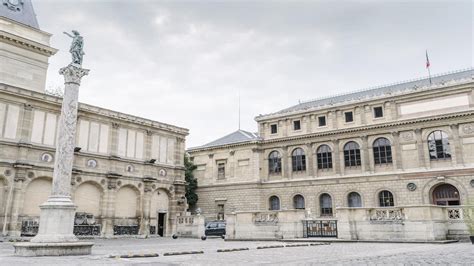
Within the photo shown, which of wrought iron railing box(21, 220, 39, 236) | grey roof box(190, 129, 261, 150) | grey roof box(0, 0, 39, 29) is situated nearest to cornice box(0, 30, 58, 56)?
grey roof box(0, 0, 39, 29)

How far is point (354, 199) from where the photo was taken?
39969 millimetres

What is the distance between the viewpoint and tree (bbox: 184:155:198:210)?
4950cm

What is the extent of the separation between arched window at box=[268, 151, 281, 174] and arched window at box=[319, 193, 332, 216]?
602 cm

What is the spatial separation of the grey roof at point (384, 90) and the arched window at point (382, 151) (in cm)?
471

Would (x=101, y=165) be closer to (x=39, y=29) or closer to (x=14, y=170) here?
(x=14, y=170)

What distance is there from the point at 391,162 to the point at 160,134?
22244 millimetres

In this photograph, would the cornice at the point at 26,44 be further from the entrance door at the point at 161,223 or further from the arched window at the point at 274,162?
the arched window at the point at 274,162

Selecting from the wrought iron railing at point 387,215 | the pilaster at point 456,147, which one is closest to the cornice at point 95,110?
the wrought iron railing at point 387,215

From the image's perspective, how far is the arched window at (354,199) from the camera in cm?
3969

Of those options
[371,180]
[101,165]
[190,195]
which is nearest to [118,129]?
[101,165]

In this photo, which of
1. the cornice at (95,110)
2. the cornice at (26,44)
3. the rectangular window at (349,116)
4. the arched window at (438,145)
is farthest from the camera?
the rectangular window at (349,116)

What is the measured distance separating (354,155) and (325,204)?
19.3 feet

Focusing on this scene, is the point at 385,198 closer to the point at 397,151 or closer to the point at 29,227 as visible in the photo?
the point at 397,151

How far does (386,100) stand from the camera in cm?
3928
